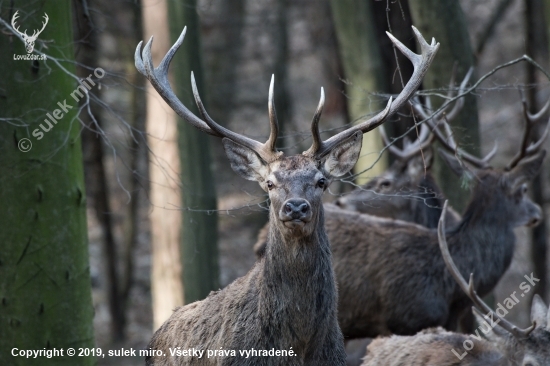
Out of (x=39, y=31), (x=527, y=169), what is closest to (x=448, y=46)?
(x=527, y=169)

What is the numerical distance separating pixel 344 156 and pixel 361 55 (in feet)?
17.1

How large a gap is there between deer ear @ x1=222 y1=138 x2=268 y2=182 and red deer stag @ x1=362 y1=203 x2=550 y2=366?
1571 mm

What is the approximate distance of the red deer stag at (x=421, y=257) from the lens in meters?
7.82

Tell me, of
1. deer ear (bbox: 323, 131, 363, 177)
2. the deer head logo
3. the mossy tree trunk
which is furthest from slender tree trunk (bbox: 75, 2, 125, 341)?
deer ear (bbox: 323, 131, 363, 177)

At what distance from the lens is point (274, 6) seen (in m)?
17.4

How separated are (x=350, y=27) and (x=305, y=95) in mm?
10818

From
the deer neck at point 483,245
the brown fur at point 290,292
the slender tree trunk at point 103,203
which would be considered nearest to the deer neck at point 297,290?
the brown fur at point 290,292

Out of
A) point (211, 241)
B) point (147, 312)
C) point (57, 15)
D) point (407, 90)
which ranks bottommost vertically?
point (147, 312)

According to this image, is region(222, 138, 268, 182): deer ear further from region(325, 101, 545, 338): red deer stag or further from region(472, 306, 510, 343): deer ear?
region(325, 101, 545, 338): red deer stag

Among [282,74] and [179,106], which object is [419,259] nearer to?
[179,106]

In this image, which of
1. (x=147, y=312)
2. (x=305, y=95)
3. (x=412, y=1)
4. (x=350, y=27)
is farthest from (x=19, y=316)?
(x=305, y=95)

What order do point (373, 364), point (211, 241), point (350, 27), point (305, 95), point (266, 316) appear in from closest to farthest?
point (266, 316) < point (373, 364) < point (211, 241) < point (350, 27) < point (305, 95)

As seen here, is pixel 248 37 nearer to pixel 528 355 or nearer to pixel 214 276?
pixel 214 276

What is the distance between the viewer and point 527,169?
8.20 metres
